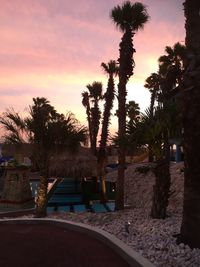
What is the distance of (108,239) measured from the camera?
31.5 feet

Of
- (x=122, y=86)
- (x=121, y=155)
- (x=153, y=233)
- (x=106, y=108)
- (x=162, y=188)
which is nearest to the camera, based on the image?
(x=153, y=233)

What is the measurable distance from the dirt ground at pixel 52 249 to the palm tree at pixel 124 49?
6406 mm

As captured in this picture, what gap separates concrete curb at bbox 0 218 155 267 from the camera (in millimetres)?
7612

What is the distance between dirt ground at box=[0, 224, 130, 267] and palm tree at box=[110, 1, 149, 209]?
21.0ft

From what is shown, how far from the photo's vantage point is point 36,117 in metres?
14.2

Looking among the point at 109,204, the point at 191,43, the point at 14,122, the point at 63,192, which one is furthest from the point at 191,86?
the point at 63,192

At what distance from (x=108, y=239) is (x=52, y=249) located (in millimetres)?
1554

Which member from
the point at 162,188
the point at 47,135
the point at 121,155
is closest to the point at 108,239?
the point at 162,188

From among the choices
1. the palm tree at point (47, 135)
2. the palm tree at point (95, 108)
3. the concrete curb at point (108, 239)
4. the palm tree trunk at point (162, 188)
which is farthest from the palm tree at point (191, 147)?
the palm tree at point (95, 108)

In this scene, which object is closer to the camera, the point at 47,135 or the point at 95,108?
the point at 47,135

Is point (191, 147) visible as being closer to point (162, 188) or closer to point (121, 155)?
point (162, 188)

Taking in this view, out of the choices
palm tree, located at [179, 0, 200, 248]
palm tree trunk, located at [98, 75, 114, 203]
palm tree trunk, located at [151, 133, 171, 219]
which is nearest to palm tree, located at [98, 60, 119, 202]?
palm tree trunk, located at [98, 75, 114, 203]

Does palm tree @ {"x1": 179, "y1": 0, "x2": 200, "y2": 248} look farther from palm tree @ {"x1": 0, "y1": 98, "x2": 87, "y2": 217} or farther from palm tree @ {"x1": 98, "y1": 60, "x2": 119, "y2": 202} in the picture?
palm tree @ {"x1": 98, "y1": 60, "x2": 119, "y2": 202}

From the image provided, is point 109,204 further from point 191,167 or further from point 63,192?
point 191,167
